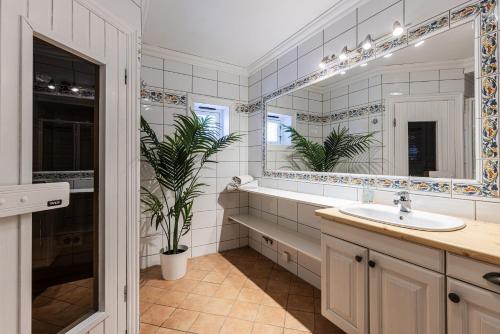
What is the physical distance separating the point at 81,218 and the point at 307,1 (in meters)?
2.18

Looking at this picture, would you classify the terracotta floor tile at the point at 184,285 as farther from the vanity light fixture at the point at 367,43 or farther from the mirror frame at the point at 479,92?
the vanity light fixture at the point at 367,43

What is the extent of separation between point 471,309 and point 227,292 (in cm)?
167

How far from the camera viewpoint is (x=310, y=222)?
2100 mm

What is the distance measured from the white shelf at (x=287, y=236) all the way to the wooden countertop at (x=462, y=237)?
2.14ft

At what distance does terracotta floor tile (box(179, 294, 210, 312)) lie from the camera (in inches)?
69.9

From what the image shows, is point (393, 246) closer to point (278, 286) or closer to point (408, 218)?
point (408, 218)

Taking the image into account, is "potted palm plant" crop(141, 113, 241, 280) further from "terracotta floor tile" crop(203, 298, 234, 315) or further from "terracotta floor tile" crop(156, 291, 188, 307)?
"terracotta floor tile" crop(203, 298, 234, 315)

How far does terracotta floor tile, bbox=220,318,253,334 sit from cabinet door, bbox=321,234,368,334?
1.81 feet

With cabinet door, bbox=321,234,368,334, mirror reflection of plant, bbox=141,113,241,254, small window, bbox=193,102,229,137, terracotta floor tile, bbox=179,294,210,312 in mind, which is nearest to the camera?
cabinet door, bbox=321,234,368,334

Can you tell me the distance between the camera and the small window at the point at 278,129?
8.07ft

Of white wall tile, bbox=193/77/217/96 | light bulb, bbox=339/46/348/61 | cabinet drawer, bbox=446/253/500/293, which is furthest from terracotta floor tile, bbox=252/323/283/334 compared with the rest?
white wall tile, bbox=193/77/217/96

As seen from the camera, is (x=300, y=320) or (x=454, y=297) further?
(x=300, y=320)

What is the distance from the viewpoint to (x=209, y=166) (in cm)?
277

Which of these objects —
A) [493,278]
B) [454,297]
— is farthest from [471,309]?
[493,278]
